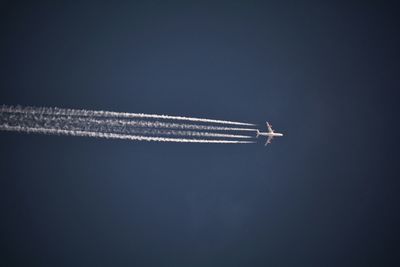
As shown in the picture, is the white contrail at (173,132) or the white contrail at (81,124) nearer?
the white contrail at (81,124)

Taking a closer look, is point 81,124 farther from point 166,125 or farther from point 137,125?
point 166,125

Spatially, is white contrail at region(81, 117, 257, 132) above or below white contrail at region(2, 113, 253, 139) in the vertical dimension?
above

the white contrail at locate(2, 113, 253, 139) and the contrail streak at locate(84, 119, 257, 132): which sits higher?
the contrail streak at locate(84, 119, 257, 132)

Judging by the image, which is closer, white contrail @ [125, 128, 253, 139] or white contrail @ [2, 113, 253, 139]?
white contrail @ [2, 113, 253, 139]

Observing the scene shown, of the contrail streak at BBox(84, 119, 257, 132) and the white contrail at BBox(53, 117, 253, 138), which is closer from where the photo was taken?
the white contrail at BBox(53, 117, 253, 138)

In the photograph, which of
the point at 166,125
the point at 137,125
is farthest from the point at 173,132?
the point at 137,125

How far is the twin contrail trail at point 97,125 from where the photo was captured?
30922 millimetres

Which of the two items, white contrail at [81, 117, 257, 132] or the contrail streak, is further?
the contrail streak

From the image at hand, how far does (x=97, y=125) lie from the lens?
106 feet

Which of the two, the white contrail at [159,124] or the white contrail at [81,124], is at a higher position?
the white contrail at [159,124]

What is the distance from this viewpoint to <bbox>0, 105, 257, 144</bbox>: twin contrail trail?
30922 mm

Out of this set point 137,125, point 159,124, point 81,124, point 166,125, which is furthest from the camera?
point 166,125

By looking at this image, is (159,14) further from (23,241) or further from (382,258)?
(382,258)

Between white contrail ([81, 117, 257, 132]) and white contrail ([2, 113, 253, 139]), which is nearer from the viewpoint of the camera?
white contrail ([2, 113, 253, 139])
